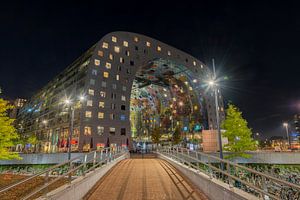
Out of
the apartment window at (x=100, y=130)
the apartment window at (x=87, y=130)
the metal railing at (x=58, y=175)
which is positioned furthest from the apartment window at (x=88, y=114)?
the metal railing at (x=58, y=175)

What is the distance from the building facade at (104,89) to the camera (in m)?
52.3

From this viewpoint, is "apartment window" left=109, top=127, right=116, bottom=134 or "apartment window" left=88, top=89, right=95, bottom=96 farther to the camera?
"apartment window" left=109, top=127, right=116, bottom=134

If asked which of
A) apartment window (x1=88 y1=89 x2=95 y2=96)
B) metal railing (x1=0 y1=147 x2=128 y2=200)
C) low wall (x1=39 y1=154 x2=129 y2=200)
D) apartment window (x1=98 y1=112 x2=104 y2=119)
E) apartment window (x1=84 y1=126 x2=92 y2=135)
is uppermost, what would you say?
apartment window (x1=88 y1=89 x2=95 y2=96)

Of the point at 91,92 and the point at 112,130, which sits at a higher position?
the point at 91,92

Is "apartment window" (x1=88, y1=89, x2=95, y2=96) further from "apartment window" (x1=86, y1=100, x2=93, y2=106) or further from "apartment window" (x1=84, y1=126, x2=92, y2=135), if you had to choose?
"apartment window" (x1=84, y1=126, x2=92, y2=135)

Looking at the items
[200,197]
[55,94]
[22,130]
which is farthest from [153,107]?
[200,197]

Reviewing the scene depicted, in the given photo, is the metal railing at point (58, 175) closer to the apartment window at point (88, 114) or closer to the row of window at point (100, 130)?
the row of window at point (100, 130)

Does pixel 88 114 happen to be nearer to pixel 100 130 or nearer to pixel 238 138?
pixel 100 130

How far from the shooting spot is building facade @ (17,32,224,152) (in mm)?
52259

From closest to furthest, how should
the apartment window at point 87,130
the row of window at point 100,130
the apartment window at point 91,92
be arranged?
the apartment window at point 87,130 < the row of window at point 100,130 < the apartment window at point 91,92

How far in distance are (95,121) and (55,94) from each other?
1138 inches

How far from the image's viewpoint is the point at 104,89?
185 ft

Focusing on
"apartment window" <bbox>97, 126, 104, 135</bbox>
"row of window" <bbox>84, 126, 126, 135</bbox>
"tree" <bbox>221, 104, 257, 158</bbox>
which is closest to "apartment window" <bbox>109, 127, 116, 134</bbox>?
"row of window" <bbox>84, 126, 126, 135</bbox>

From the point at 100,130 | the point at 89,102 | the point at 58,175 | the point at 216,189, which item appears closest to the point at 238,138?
the point at 216,189
